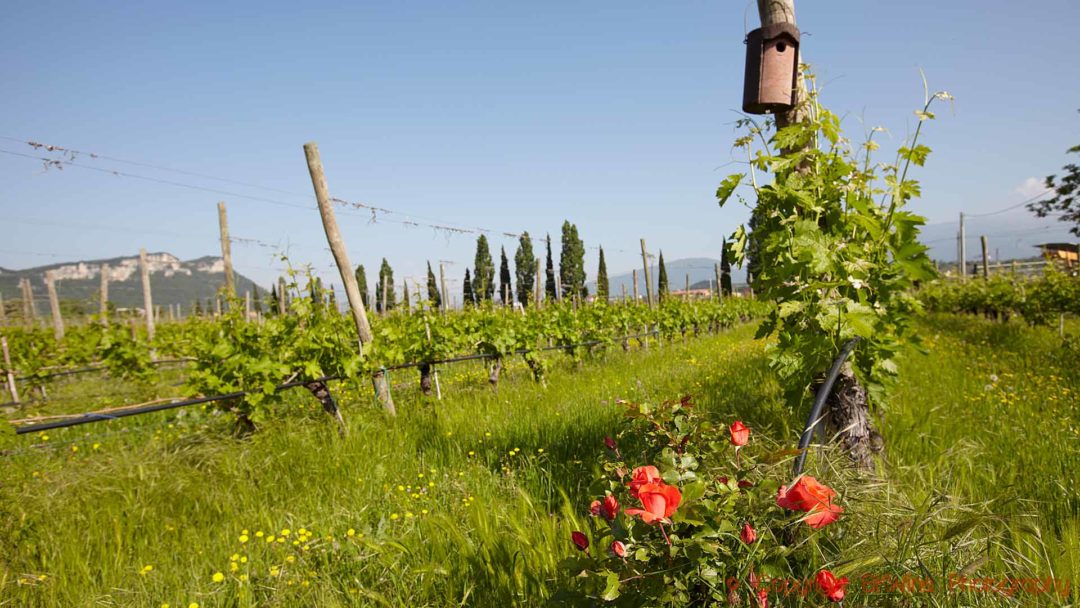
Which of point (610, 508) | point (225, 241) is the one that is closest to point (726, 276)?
point (225, 241)

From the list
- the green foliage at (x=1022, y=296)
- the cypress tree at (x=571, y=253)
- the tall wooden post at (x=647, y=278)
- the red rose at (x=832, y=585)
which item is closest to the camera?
the red rose at (x=832, y=585)

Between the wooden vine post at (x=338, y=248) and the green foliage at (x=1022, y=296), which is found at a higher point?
the wooden vine post at (x=338, y=248)

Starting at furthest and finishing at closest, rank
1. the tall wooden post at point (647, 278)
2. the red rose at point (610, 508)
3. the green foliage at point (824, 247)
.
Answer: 1. the tall wooden post at point (647, 278)
2. the green foliage at point (824, 247)
3. the red rose at point (610, 508)

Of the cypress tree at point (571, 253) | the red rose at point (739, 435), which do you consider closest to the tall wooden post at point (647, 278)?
the red rose at point (739, 435)

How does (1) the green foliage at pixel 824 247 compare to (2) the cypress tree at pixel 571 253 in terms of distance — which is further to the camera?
(2) the cypress tree at pixel 571 253

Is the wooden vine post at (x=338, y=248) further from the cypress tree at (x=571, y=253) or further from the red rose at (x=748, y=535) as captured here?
the cypress tree at (x=571, y=253)

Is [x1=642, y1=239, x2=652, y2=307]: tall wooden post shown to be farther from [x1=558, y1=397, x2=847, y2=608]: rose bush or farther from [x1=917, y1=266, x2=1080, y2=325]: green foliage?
[x1=558, y1=397, x2=847, y2=608]: rose bush

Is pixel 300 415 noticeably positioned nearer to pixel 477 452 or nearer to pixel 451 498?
pixel 477 452

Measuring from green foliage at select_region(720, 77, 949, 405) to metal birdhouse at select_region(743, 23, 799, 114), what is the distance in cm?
16

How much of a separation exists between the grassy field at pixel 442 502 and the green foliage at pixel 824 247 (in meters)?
0.56

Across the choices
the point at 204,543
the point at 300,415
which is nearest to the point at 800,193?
the point at 204,543

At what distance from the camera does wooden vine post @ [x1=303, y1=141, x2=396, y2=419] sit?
5.36 metres

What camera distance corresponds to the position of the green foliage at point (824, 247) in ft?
7.91

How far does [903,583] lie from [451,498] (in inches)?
93.9
